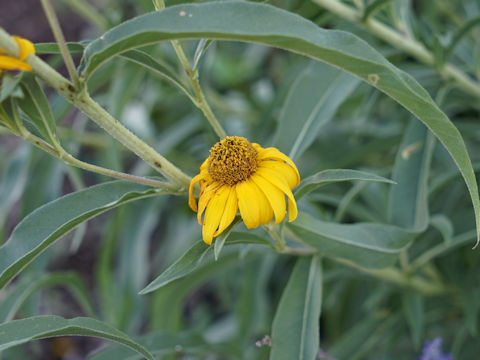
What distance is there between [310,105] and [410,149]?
0.76 feet

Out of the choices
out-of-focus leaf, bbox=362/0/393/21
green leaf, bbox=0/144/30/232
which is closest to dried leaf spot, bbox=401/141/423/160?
out-of-focus leaf, bbox=362/0/393/21

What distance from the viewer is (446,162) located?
1335 millimetres

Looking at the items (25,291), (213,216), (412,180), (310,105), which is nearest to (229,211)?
(213,216)

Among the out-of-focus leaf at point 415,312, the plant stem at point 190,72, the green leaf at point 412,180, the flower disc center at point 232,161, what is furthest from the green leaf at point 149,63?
the out-of-focus leaf at point 415,312

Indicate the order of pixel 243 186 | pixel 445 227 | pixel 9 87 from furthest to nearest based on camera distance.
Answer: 1. pixel 445 227
2. pixel 243 186
3. pixel 9 87

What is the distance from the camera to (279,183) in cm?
63

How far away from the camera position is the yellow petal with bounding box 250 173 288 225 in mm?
623

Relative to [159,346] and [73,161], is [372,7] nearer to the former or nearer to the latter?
[73,161]

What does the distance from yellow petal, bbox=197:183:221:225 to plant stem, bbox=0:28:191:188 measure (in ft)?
0.22

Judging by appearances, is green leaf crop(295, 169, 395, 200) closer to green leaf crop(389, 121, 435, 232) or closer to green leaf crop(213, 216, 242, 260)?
Answer: green leaf crop(213, 216, 242, 260)

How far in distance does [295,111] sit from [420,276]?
63 cm

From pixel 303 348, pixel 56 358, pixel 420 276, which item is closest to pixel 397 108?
pixel 420 276

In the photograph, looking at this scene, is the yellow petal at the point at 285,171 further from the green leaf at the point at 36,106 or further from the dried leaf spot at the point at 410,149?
the dried leaf spot at the point at 410,149

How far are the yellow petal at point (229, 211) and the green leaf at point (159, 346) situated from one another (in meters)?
0.41
